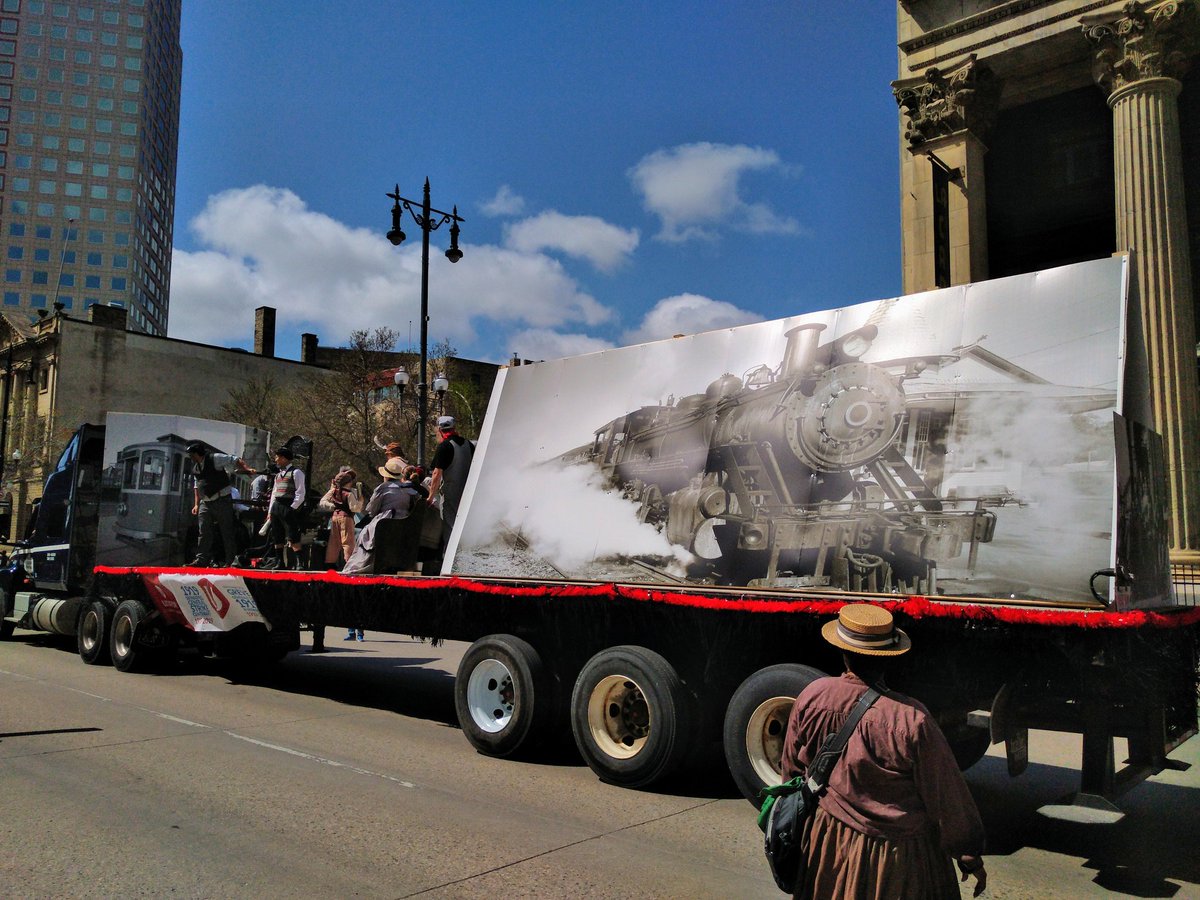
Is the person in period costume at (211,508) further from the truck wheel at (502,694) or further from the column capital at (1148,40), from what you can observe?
the column capital at (1148,40)

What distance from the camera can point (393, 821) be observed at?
230 inches

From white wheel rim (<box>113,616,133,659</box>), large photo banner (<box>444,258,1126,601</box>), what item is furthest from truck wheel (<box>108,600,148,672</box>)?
large photo banner (<box>444,258,1126,601</box>)

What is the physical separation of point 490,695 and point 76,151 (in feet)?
462

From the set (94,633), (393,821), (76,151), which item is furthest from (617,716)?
(76,151)

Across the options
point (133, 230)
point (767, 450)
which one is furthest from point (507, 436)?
point (133, 230)

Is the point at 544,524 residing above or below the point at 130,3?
below

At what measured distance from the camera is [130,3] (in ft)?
421

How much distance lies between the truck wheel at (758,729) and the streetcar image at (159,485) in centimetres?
970

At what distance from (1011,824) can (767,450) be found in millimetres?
3093

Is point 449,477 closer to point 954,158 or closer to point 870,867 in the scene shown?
point 870,867

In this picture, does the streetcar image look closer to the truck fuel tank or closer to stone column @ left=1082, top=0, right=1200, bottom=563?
the truck fuel tank

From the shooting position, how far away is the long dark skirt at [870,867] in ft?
9.66

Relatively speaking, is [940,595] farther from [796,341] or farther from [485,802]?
[485,802]

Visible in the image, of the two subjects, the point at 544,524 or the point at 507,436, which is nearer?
the point at 544,524
